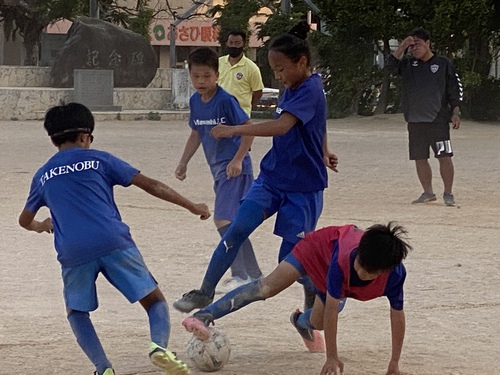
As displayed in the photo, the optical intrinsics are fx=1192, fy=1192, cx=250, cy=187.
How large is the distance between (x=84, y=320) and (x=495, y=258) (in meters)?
4.53

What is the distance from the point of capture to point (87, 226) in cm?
481

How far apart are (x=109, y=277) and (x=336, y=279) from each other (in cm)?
93

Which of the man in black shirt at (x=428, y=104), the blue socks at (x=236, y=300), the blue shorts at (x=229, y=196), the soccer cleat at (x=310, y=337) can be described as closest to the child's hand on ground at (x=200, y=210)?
the blue socks at (x=236, y=300)

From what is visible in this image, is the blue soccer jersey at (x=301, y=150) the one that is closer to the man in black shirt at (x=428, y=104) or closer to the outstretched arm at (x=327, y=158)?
the outstretched arm at (x=327, y=158)

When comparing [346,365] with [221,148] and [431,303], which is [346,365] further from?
[221,148]

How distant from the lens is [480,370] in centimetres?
541

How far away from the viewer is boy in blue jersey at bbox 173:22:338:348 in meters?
5.96

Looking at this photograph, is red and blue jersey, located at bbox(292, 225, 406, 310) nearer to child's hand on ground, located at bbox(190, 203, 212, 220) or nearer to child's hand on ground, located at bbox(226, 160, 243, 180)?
child's hand on ground, located at bbox(190, 203, 212, 220)

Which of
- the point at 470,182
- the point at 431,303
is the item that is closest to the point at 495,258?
the point at 431,303

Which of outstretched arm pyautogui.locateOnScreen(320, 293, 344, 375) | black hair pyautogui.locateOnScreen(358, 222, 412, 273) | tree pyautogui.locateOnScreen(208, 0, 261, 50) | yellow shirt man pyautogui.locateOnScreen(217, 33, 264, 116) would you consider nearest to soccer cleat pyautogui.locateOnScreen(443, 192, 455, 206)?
yellow shirt man pyautogui.locateOnScreen(217, 33, 264, 116)

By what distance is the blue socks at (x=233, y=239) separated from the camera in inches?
236

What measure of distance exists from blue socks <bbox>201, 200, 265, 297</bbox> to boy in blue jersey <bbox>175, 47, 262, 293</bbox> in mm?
1191

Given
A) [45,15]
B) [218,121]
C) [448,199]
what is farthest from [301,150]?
[45,15]

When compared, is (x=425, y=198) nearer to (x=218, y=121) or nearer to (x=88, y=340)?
(x=218, y=121)
